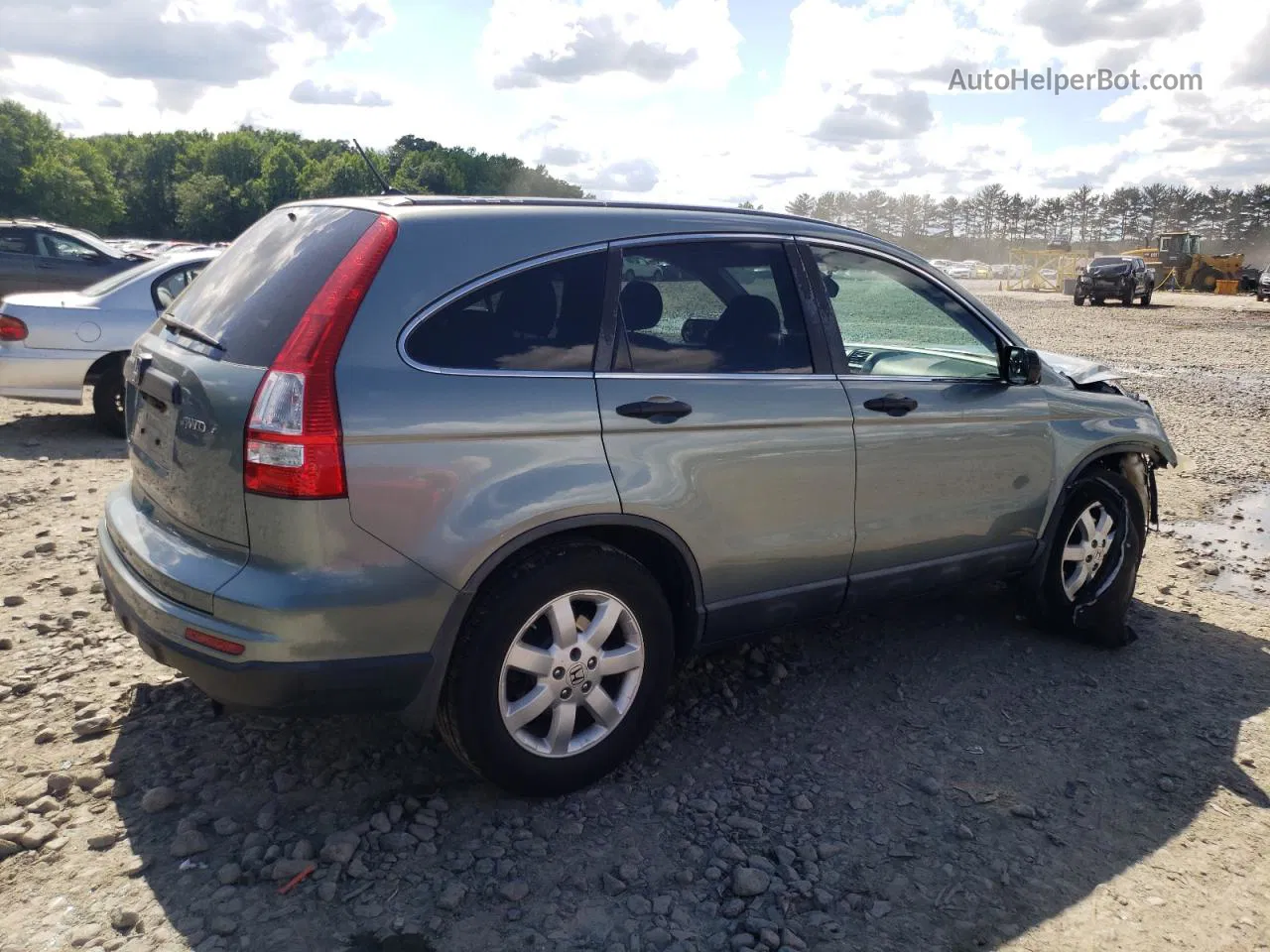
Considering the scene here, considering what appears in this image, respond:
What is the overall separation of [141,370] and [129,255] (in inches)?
476

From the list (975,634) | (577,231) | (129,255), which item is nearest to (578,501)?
(577,231)

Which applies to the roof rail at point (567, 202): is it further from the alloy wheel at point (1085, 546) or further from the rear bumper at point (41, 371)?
the rear bumper at point (41, 371)

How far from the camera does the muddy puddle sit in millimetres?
5750

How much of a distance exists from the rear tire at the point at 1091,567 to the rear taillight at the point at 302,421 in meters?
3.28

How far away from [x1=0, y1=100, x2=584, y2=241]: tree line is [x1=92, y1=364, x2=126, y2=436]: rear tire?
58742mm

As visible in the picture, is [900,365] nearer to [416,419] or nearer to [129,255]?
[416,419]

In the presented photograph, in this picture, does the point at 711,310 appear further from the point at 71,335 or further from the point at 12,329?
the point at 12,329

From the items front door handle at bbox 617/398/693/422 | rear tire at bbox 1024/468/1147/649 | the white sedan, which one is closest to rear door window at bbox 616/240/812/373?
front door handle at bbox 617/398/693/422

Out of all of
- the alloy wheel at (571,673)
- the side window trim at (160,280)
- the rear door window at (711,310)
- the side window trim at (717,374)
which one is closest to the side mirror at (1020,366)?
the side window trim at (717,374)

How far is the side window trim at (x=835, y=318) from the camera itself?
12.6ft

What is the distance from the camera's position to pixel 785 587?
12.2 feet

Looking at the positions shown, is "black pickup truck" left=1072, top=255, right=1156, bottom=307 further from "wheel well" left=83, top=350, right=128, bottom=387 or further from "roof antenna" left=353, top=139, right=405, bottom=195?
"roof antenna" left=353, top=139, right=405, bottom=195

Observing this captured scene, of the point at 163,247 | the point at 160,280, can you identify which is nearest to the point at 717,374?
the point at 160,280

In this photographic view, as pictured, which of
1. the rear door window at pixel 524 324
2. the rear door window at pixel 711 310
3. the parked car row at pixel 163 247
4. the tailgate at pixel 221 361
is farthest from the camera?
the parked car row at pixel 163 247
